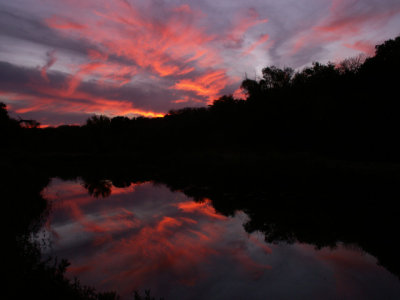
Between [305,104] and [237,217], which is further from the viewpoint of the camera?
[305,104]

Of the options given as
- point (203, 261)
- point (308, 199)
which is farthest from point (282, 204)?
point (203, 261)

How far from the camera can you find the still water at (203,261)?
27.4 feet

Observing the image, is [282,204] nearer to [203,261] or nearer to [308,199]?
[308,199]

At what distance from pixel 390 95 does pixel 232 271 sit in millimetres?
35485

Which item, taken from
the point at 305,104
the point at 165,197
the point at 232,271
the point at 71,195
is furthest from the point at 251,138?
the point at 232,271

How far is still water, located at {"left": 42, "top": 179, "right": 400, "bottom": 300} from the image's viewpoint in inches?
329

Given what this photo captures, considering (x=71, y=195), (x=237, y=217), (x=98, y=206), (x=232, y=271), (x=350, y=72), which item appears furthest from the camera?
(x=350, y=72)

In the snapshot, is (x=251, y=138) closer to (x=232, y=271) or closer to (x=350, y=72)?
(x=350, y=72)

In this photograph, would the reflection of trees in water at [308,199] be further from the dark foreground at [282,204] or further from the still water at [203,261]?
the still water at [203,261]

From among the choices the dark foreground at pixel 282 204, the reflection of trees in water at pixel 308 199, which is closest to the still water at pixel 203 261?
the dark foreground at pixel 282 204

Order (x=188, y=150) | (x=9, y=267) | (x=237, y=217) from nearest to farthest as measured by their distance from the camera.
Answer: (x=9, y=267) < (x=237, y=217) < (x=188, y=150)

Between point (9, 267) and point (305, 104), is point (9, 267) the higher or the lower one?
the lower one

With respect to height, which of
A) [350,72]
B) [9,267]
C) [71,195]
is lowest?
[71,195]

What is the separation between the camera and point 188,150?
6253 cm
